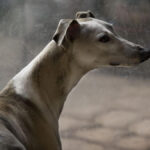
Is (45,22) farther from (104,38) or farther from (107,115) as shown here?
(104,38)

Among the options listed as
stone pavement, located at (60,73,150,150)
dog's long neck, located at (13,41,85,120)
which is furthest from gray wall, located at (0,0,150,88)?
dog's long neck, located at (13,41,85,120)

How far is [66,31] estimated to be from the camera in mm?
1483

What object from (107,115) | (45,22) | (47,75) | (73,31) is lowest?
(107,115)

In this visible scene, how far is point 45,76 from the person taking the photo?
1.54m

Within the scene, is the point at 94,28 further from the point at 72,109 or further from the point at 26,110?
the point at 72,109

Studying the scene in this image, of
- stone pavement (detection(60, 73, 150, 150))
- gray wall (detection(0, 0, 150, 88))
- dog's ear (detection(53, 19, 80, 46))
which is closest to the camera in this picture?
dog's ear (detection(53, 19, 80, 46))

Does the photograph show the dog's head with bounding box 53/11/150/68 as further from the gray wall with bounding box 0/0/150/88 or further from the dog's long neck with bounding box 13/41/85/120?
the gray wall with bounding box 0/0/150/88

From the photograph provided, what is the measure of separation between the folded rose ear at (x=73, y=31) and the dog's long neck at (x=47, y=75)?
0.18ft

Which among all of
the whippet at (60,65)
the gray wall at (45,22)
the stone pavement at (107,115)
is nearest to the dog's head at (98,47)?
the whippet at (60,65)

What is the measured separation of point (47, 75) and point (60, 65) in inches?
2.5

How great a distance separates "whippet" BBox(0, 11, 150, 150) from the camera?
1.48 m

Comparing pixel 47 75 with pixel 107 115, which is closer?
pixel 47 75

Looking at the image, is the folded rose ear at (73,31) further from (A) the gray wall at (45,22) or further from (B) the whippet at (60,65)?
(A) the gray wall at (45,22)

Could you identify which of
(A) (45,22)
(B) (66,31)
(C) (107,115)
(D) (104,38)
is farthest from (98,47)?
(A) (45,22)
